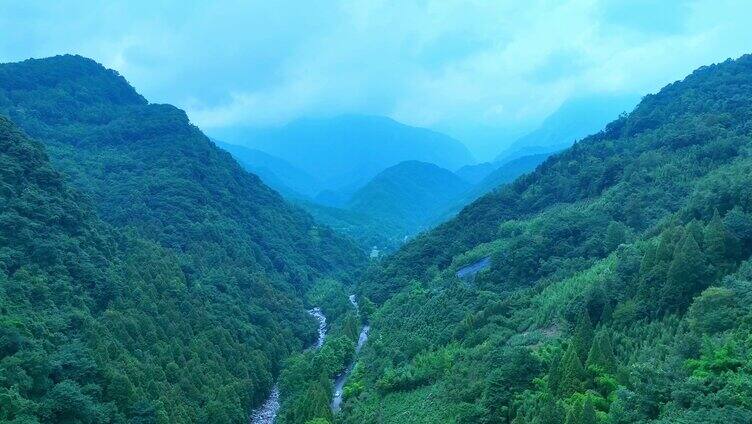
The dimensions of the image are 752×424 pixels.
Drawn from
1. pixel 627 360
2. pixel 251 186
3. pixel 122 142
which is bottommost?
pixel 627 360

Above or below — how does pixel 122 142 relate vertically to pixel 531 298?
above

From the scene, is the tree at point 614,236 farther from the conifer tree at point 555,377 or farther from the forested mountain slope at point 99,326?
the forested mountain slope at point 99,326

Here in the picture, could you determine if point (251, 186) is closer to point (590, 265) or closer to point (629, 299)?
point (590, 265)

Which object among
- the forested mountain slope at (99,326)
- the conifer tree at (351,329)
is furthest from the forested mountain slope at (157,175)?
the conifer tree at (351,329)

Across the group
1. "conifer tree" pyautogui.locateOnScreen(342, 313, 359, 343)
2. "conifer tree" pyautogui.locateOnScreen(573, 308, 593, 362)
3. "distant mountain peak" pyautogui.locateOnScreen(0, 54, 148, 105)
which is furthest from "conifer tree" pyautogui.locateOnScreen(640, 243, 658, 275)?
"distant mountain peak" pyautogui.locateOnScreen(0, 54, 148, 105)

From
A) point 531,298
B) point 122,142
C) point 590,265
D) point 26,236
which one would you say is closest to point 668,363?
point 531,298

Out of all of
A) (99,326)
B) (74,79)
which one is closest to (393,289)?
(99,326)

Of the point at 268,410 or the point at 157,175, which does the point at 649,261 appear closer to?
the point at 268,410

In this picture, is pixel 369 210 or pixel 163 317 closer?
pixel 163 317
